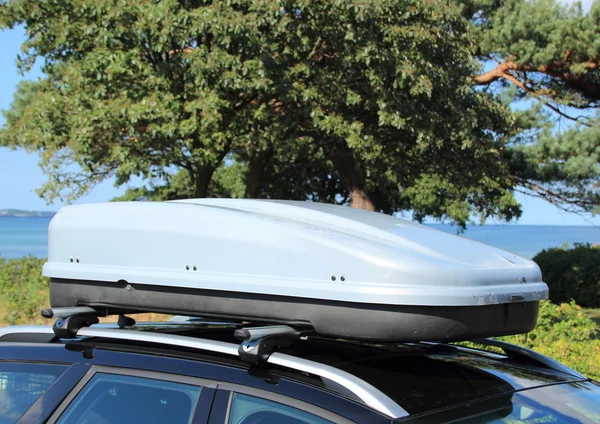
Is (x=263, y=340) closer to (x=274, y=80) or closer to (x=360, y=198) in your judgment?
(x=274, y=80)

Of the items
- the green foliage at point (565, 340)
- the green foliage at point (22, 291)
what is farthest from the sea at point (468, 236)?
the green foliage at point (22, 291)

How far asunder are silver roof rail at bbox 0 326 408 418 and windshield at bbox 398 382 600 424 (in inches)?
3.7

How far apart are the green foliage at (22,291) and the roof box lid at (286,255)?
9.62 m

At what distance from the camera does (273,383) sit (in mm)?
2326

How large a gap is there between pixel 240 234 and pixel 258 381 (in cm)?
58

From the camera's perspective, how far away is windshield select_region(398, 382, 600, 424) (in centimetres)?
227

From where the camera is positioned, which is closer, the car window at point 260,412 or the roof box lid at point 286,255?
the car window at point 260,412

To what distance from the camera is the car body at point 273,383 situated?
7.39 ft

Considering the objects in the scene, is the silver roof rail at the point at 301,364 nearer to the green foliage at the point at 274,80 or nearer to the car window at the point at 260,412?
the car window at the point at 260,412

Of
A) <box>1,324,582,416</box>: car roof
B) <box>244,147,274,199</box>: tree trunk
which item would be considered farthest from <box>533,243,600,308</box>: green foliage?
<box>1,324,582,416</box>: car roof

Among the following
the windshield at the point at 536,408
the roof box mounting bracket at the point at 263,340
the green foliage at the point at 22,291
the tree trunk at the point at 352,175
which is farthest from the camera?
the tree trunk at the point at 352,175

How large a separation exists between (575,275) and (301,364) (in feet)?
52.3

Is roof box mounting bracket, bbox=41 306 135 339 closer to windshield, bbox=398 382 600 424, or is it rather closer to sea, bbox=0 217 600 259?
windshield, bbox=398 382 600 424

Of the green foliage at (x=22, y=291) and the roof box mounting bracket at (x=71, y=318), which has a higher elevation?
the roof box mounting bracket at (x=71, y=318)
